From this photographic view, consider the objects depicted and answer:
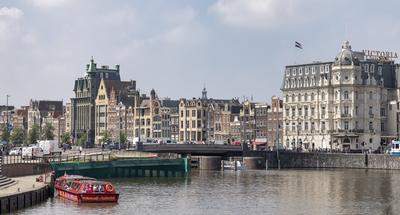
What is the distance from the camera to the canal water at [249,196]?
92000mm

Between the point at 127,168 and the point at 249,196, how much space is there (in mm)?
42520

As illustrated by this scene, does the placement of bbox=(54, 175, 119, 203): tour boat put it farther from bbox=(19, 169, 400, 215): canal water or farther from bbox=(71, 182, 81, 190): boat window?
bbox=(19, 169, 400, 215): canal water

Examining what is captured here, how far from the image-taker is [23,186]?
317ft

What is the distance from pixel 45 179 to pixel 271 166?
302 ft

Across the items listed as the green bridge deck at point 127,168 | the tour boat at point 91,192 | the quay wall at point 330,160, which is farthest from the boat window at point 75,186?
the quay wall at point 330,160

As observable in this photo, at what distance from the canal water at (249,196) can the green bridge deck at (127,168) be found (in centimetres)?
265

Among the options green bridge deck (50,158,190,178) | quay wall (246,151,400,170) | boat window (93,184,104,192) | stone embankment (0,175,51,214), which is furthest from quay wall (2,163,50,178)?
quay wall (246,151,400,170)

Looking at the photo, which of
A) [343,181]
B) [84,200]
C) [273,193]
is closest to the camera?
[84,200]

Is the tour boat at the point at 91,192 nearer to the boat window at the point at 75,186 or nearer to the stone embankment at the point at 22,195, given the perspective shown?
the boat window at the point at 75,186

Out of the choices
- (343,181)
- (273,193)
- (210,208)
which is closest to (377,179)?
(343,181)

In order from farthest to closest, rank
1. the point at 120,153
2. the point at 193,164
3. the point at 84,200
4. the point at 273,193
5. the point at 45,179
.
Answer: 1. the point at 193,164
2. the point at 120,153
3. the point at 273,193
4. the point at 45,179
5. the point at 84,200

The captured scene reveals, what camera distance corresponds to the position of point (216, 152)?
7421 inches

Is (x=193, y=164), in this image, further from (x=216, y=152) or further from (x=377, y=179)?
(x=377, y=179)

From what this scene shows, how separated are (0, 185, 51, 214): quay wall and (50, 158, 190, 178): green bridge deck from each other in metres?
31.2
